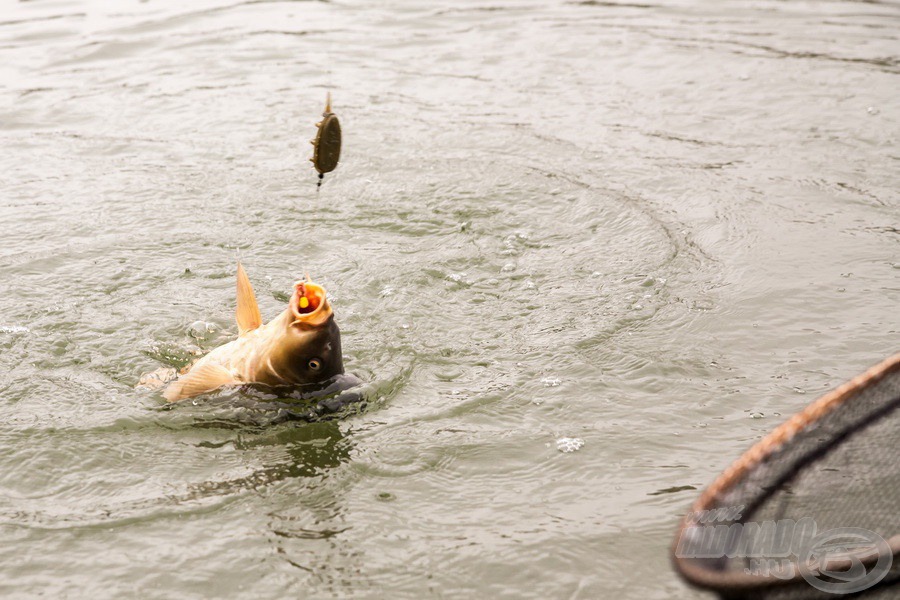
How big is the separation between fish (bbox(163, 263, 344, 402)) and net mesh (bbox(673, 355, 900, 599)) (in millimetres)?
1937

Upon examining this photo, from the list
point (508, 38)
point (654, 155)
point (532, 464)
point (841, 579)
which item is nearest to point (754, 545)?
point (841, 579)

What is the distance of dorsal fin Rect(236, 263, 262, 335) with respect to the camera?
4.54 meters

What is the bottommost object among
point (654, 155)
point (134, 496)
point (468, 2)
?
point (134, 496)

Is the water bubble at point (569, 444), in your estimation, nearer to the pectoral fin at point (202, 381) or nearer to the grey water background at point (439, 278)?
the grey water background at point (439, 278)

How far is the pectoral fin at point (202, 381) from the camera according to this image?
4355 mm

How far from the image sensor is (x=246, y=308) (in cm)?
457

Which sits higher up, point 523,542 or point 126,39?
point 126,39

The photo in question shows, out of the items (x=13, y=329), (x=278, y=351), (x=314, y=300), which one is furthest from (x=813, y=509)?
(x=13, y=329)

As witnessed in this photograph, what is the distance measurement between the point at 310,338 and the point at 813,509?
2008 millimetres

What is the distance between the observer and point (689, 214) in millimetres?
6738

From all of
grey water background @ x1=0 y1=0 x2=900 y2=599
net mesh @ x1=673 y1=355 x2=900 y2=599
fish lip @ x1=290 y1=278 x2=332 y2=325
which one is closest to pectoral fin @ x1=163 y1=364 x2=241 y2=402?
grey water background @ x1=0 y1=0 x2=900 y2=599

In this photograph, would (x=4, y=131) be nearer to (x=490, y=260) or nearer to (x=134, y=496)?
(x=490, y=260)

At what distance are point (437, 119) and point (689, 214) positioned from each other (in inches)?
100

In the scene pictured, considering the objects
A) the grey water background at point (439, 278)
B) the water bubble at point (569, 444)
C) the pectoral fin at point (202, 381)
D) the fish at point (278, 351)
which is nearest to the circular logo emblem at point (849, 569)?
the grey water background at point (439, 278)
